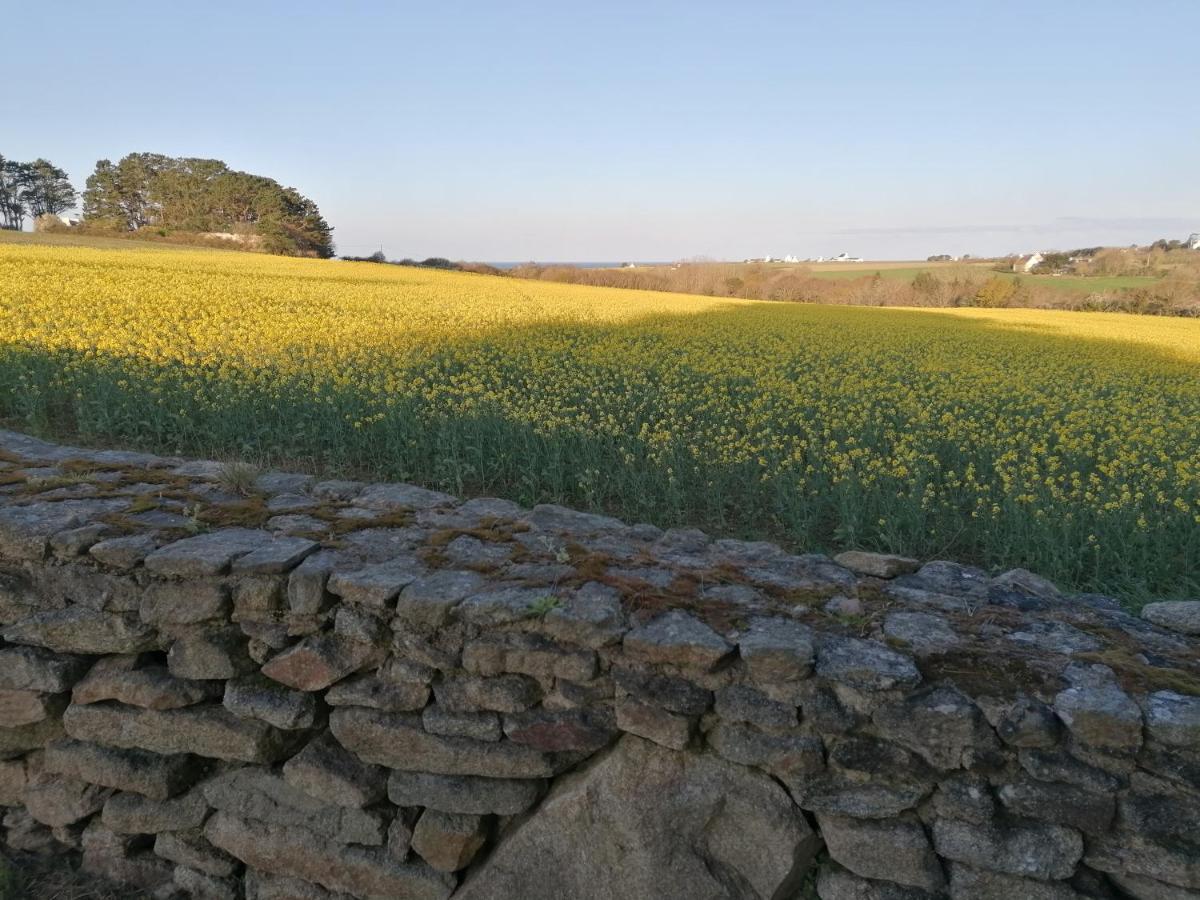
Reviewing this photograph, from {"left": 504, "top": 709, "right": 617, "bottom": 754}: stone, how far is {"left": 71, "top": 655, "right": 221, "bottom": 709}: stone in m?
1.41

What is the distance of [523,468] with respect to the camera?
680cm

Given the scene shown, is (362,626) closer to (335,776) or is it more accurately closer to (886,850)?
(335,776)

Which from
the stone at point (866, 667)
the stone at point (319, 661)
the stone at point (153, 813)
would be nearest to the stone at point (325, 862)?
the stone at point (153, 813)

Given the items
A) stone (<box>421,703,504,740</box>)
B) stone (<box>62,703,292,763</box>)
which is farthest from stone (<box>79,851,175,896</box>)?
stone (<box>421,703,504,740</box>)

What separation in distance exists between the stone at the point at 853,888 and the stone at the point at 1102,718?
74 centimetres

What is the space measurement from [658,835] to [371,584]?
143 cm

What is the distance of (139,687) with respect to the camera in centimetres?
335

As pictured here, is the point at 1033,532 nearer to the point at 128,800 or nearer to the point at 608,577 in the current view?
the point at 608,577

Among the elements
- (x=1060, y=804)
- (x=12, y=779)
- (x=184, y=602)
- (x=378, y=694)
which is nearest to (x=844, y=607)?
(x=1060, y=804)

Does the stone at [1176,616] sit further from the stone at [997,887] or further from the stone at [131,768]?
the stone at [131,768]

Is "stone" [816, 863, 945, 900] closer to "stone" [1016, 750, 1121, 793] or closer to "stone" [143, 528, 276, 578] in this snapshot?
"stone" [1016, 750, 1121, 793]

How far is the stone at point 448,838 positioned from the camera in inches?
121

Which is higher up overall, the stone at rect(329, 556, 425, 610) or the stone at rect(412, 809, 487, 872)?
the stone at rect(329, 556, 425, 610)

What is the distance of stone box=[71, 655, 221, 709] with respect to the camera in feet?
10.9
